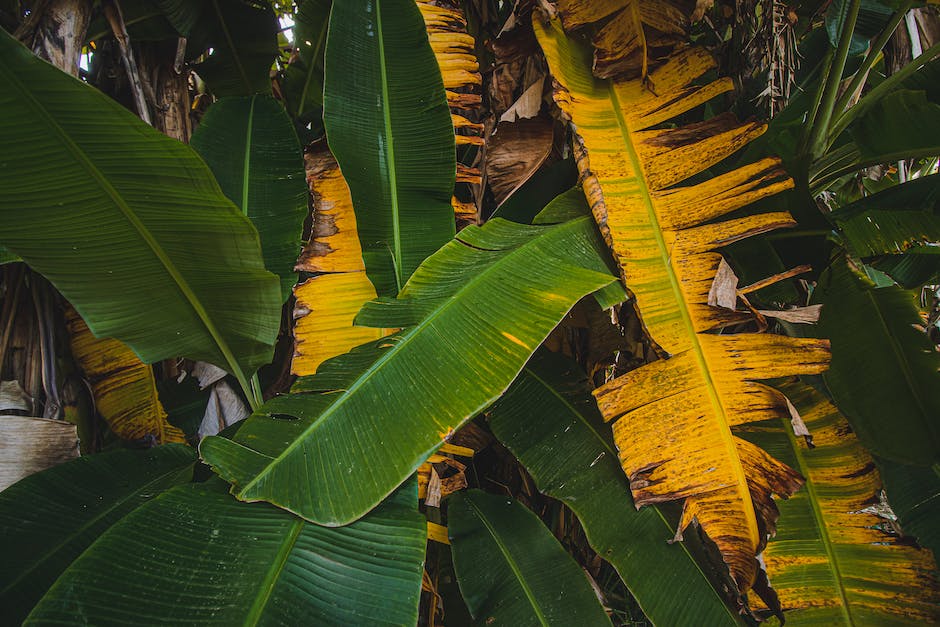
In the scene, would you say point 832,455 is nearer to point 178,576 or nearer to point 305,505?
point 305,505

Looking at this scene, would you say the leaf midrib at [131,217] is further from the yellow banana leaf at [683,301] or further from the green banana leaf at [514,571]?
the yellow banana leaf at [683,301]

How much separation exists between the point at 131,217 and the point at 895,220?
48.9 inches

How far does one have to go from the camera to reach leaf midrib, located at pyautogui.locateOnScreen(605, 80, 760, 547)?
0.65m

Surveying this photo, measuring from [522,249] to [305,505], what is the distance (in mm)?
454

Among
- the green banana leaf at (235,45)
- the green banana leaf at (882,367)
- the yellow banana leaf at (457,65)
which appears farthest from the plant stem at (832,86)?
the green banana leaf at (235,45)

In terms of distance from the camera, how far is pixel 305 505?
531 mm

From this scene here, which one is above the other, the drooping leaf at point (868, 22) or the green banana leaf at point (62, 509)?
the drooping leaf at point (868, 22)

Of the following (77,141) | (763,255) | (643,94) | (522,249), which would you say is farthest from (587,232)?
(77,141)

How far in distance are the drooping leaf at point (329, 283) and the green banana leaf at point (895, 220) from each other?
893mm

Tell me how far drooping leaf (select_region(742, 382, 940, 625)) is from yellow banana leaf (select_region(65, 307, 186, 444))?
1.09 m

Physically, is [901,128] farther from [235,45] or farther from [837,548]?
[235,45]

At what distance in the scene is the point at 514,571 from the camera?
786mm

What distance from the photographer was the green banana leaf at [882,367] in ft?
2.90

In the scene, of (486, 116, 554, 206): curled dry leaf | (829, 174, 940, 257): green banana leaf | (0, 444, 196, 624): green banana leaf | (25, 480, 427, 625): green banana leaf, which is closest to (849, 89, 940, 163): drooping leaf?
A: (829, 174, 940, 257): green banana leaf
